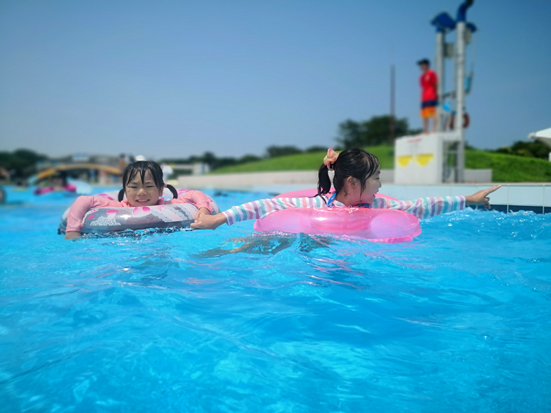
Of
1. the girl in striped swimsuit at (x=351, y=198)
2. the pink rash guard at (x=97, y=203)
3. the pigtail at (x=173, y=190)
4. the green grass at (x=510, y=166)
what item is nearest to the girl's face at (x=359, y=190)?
the girl in striped swimsuit at (x=351, y=198)

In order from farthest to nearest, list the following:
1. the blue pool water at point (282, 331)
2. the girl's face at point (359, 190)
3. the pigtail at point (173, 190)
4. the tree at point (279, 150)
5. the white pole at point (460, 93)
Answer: the tree at point (279, 150)
the white pole at point (460, 93)
the pigtail at point (173, 190)
the girl's face at point (359, 190)
the blue pool water at point (282, 331)

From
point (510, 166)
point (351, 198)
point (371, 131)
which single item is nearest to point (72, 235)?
point (351, 198)

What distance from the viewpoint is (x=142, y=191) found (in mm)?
4039

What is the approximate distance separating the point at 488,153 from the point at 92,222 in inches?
301

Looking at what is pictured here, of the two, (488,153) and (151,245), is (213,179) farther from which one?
(151,245)

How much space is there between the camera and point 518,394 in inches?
48.6

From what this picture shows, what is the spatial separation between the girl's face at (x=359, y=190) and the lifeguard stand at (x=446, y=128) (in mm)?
5736

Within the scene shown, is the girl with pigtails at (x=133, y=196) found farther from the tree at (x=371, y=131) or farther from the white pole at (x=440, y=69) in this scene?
the tree at (x=371, y=131)

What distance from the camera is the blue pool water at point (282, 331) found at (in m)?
1.25

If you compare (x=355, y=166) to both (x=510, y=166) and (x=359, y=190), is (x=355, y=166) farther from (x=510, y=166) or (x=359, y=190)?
(x=510, y=166)

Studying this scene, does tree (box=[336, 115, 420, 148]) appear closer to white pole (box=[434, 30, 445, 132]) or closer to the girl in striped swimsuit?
white pole (box=[434, 30, 445, 132])

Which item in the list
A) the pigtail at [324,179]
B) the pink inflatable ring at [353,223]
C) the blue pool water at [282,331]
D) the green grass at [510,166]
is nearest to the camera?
the blue pool water at [282,331]

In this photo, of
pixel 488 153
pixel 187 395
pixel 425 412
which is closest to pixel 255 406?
pixel 187 395

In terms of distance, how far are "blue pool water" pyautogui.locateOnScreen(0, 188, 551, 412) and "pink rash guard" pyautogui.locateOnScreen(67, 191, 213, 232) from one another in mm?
960
